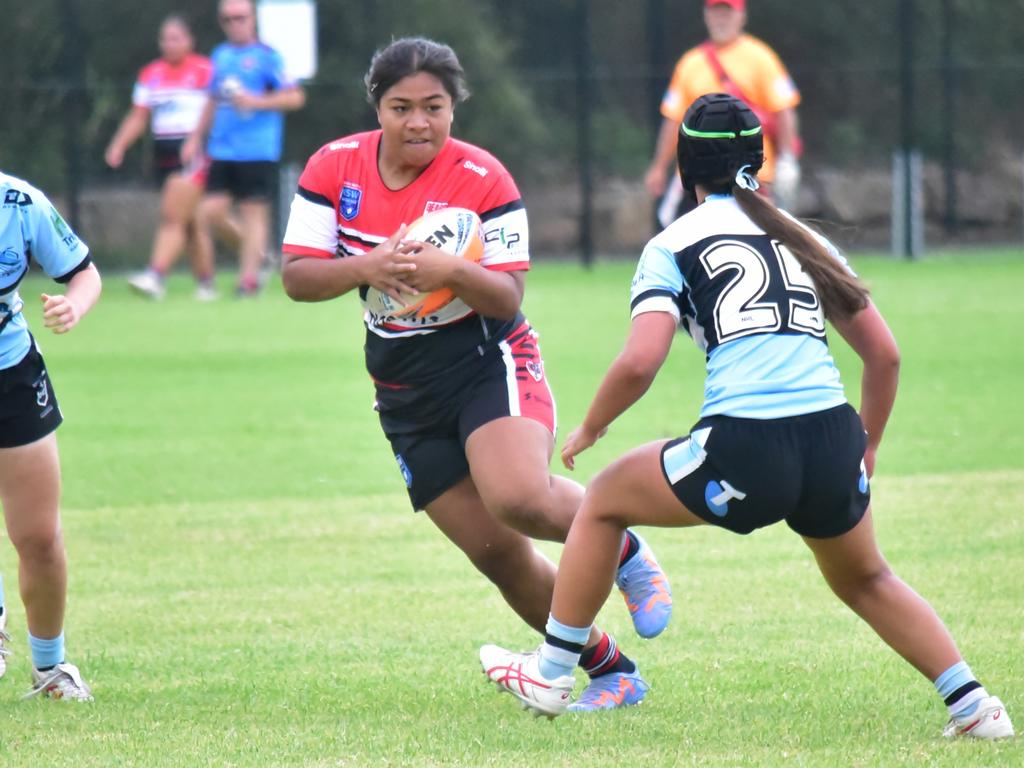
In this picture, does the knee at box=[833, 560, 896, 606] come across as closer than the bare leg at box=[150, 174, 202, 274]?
Yes

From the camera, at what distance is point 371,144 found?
16.2 ft

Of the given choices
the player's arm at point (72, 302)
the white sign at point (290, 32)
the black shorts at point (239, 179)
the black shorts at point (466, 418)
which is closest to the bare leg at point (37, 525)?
the player's arm at point (72, 302)

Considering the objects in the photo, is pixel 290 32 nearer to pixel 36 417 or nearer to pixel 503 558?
pixel 36 417

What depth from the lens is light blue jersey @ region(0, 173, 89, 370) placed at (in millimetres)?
4730

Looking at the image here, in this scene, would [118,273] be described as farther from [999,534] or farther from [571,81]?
[999,534]

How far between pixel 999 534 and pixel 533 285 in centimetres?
1126

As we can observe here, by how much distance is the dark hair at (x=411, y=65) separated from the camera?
4762mm

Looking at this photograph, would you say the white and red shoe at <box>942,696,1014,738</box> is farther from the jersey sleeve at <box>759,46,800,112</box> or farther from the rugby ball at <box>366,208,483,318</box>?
the jersey sleeve at <box>759,46,800,112</box>

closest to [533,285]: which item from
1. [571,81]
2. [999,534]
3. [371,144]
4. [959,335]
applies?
[571,81]

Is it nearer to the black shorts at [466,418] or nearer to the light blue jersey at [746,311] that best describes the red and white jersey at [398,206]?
the black shorts at [466,418]

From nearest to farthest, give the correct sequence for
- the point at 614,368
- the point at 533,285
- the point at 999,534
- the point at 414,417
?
1. the point at 614,368
2. the point at 414,417
3. the point at 999,534
4. the point at 533,285

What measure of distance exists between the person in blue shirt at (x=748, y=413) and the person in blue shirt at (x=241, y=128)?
457 inches

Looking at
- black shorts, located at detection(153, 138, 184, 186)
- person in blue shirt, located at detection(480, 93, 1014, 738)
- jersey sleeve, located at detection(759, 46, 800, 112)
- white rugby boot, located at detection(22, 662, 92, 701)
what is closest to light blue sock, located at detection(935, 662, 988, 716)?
person in blue shirt, located at detection(480, 93, 1014, 738)

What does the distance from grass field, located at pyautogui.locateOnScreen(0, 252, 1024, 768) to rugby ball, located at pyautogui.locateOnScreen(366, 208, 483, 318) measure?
107cm
